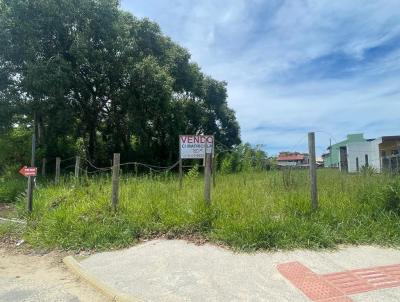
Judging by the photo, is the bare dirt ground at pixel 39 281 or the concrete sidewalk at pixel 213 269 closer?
the concrete sidewalk at pixel 213 269

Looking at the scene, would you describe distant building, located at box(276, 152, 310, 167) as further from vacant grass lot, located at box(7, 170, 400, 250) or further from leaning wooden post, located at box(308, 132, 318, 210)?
vacant grass lot, located at box(7, 170, 400, 250)

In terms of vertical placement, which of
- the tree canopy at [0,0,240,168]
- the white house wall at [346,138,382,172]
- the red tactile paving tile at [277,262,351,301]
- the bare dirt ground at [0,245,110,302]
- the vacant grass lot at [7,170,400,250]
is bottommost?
the bare dirt ground at [0,245,110,302]

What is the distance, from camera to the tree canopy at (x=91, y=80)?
62.4 ft

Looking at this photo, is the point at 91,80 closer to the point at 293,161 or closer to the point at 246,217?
the point at 293,161

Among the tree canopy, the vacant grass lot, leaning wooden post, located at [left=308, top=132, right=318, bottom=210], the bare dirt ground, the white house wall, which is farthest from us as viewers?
the white house wall

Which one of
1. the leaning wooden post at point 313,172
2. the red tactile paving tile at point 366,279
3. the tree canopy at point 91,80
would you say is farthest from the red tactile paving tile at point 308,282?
the tree canopy at point 91,80

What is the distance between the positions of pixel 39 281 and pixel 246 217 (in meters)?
3.52

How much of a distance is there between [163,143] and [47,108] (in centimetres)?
1097

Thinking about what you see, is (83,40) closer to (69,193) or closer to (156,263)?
(69,193)

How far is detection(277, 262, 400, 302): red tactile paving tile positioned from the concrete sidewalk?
112 millimetres

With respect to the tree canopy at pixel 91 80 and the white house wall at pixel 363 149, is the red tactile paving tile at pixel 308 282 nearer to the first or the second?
the tree canopy at pixel 91 80

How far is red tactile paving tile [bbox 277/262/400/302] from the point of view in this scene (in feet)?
15.9

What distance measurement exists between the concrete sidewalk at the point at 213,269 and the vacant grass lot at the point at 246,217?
357mm

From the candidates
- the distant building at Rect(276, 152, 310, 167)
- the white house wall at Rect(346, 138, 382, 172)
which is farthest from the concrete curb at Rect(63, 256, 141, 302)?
the white house wall at Rect(346, 138, 382, 172)
